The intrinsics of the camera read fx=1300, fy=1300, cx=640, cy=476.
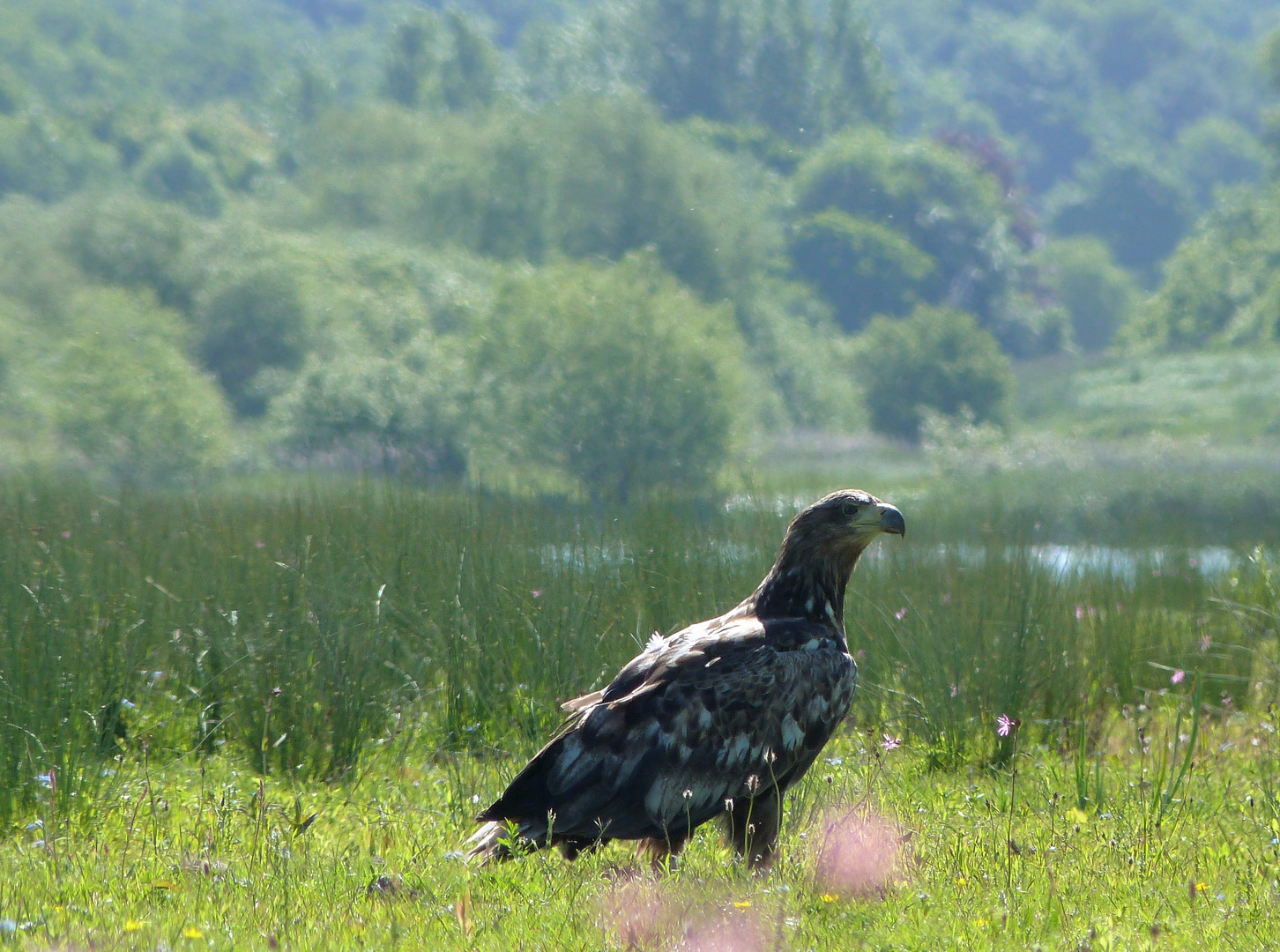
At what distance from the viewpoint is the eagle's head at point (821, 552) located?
4777mm

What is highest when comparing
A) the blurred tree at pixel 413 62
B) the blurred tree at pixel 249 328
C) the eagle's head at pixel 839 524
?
the blurred tree at pixel 413 62

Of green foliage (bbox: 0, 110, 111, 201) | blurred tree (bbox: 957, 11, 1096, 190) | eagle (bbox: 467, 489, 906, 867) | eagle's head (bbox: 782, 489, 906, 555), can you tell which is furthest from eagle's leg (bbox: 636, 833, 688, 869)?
blurred tree (bbox: 957, 11, 1096, 190)

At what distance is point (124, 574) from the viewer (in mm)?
7668

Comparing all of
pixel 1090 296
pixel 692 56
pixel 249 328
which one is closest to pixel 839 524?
pixel 249 328

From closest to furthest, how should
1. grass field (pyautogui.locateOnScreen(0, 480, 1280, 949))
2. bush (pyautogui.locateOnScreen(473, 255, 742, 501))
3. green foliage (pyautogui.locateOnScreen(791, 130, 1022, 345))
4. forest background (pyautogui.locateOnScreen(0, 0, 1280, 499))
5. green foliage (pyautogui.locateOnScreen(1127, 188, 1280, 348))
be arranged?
grass field (pyautogui.locateOnScreen(0, 480, 1280, 949)), bush (pyautogui.locateOnScreen(473, 255, 742, 501)), forest background (pyautogui.locateOnScreen(0, 0, 1280, 499)), green foliage (pyautogui.locateOnScreen(1127, 188, 1280, 348)), green foliage (pyautogui.locateOnScreen(791, 130, 1022, 345))

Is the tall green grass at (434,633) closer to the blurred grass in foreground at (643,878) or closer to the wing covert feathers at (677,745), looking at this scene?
the blurred grass in foreground at (643,878)

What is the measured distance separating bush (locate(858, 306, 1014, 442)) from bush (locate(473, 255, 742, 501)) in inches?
785

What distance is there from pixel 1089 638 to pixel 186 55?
12003 centimetres

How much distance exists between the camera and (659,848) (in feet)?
14.5

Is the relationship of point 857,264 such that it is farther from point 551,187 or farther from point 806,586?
point 806,586

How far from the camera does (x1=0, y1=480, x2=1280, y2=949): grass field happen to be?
382 centimetres

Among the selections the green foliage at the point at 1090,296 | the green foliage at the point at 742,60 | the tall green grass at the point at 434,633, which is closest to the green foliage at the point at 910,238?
the green foliage at the point at 1090,296

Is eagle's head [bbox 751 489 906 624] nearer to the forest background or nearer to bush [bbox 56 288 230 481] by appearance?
the forest background

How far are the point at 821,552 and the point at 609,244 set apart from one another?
209 ft
